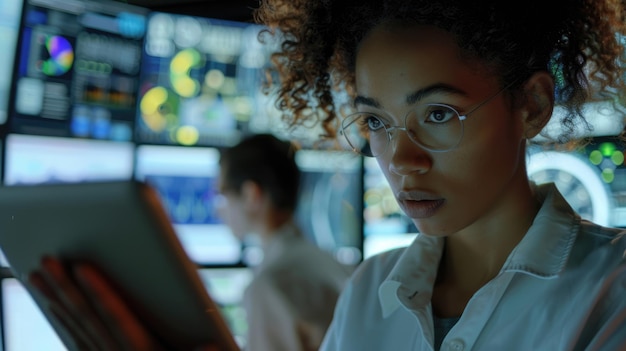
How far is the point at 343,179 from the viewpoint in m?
3.22

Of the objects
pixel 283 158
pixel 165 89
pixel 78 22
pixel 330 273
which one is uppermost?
pixel 78 22

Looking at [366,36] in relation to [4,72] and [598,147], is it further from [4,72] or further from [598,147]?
[598,147]

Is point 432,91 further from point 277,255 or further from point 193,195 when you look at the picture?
point 193,195

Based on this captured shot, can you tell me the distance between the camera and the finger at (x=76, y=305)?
926 millimetres

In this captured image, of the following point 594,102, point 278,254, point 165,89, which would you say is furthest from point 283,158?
point 594,102

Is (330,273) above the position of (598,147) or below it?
below

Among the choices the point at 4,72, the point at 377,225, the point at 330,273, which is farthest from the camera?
the point at 377,225

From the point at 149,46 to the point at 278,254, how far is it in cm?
106

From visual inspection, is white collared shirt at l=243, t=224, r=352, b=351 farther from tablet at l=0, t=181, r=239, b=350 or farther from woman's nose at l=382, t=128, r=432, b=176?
tablet at l=0, t=181, r=239, b=350

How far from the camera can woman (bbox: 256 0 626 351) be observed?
1.12m

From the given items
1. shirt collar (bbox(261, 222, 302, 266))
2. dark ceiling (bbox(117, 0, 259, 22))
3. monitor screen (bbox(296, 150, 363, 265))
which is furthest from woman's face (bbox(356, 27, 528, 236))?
dark ceiling (bbox(117, 0, 259, 22))

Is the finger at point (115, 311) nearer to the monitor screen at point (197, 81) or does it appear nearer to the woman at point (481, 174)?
the woman at point (481, 174)

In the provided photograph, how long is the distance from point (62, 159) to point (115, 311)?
1.77 m

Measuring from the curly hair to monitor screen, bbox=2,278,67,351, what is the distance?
1278mm
